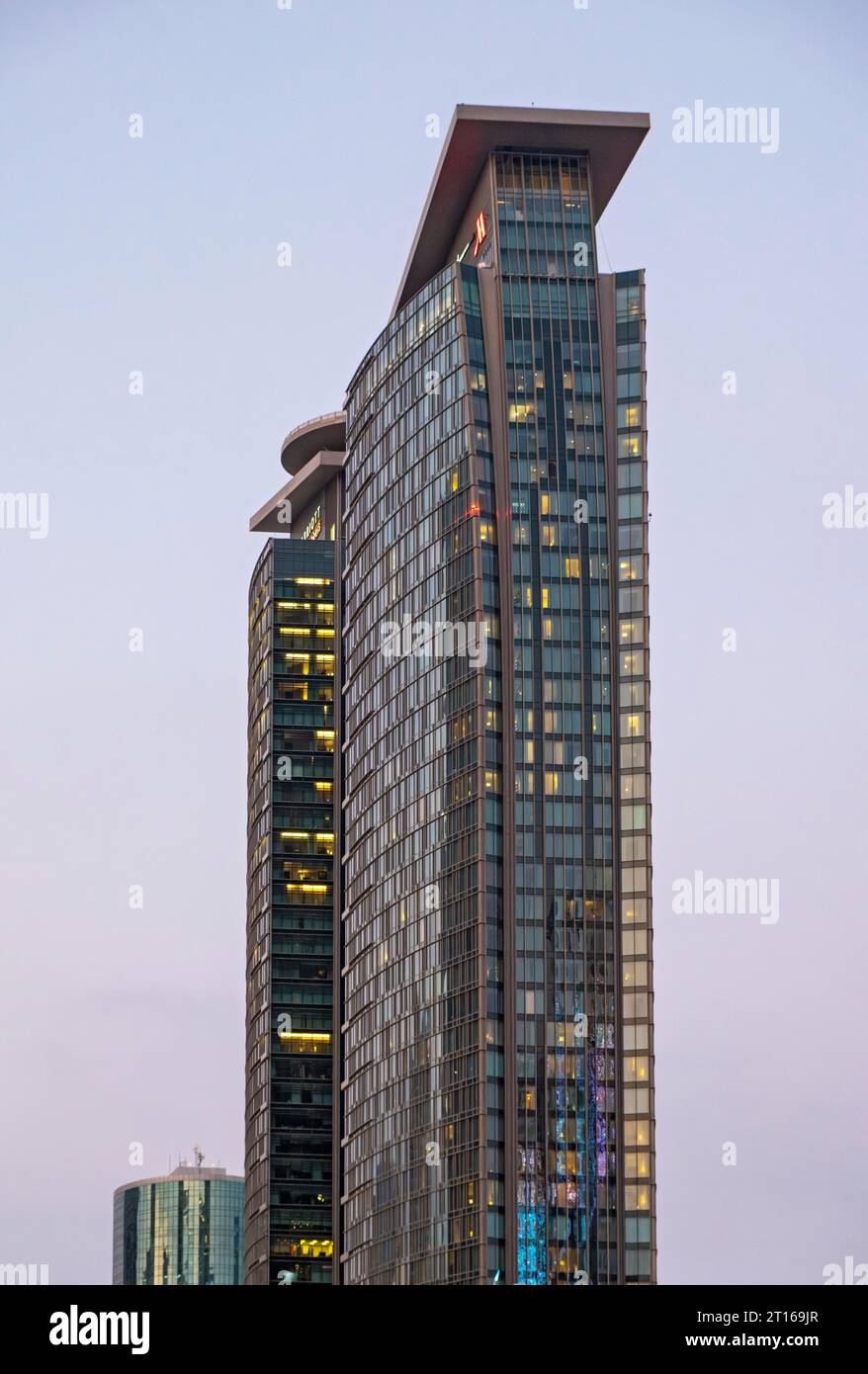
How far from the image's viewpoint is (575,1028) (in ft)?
636

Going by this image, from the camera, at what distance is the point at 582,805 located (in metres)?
199

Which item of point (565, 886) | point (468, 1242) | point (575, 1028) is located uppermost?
point (565, 886)

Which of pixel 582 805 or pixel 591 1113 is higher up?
pixel 582 805
